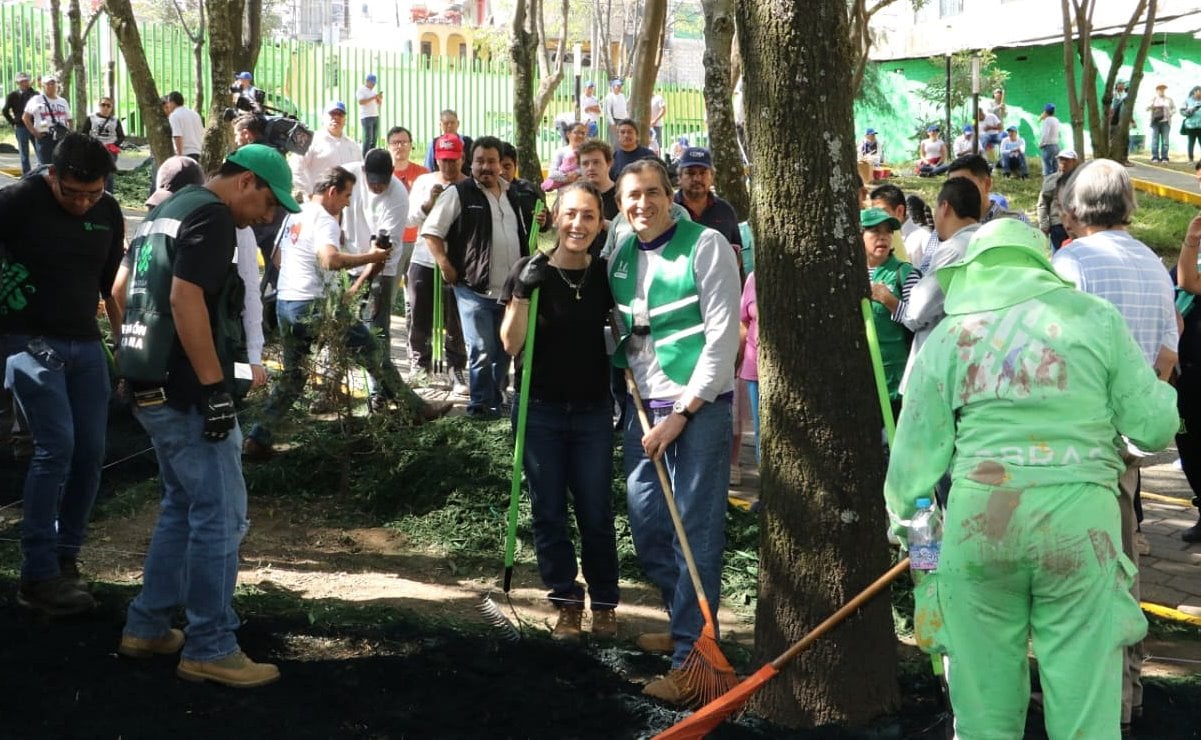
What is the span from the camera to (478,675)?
5.16 m

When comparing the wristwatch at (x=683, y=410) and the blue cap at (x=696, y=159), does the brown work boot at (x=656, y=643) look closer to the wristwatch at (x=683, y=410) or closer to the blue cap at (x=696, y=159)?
the wristwatch at (x=683, y=410)

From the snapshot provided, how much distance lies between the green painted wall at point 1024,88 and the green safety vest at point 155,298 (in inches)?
1153

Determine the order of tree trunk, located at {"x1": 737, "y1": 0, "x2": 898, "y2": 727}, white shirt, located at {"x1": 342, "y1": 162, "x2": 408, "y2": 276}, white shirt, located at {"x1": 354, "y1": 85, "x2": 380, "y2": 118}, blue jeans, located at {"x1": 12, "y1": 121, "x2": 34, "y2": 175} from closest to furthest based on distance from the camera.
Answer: tree trunk, located at {"x1": 737, "y1": 0, "x2": 898, "y2": 727} → white shirt, located at {"x1": 342, "y1": 162, "x2": 408, "y2": 276} → blue jeans, located at {"x1": 12, "y1": 121, "x2": 34, "y2": 175} → white shirt, located at {"x1": 354, "y1": 85, "x2": 380, "y2": 118}

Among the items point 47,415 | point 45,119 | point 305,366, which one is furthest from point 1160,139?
point 47,415

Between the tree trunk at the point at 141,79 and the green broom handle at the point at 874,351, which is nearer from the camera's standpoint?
the green broom handle at the point at 874,351

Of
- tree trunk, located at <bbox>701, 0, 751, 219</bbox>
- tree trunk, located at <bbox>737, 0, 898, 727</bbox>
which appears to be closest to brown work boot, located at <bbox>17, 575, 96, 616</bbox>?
tree trunk, located at <bbox>737, 0, 898, 727</bbox>

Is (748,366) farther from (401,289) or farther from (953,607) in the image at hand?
(401,289)

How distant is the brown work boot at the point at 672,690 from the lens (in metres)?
4.84

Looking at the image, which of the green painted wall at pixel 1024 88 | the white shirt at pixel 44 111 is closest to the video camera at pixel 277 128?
the white shirt at pixel 44 111

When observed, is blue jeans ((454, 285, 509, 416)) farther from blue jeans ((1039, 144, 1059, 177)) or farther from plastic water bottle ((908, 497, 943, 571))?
blue jeans ((1039, 144, 1059, 177))

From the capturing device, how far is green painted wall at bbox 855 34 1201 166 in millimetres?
36094

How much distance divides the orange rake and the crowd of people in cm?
47

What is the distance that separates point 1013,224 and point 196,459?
293 centimetres

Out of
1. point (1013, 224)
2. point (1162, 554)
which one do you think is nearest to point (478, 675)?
point (1013, 224)
